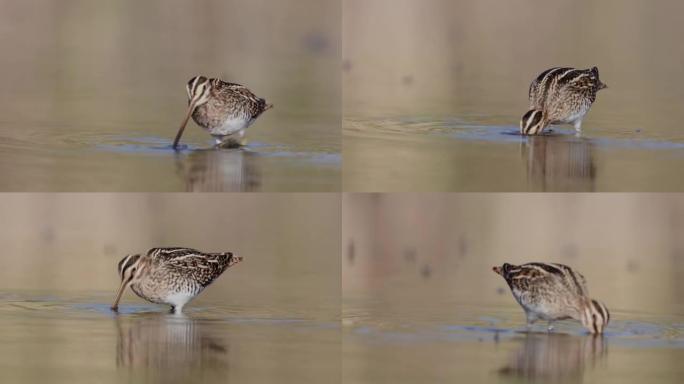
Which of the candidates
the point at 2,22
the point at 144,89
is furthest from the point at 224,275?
the point at 2,22

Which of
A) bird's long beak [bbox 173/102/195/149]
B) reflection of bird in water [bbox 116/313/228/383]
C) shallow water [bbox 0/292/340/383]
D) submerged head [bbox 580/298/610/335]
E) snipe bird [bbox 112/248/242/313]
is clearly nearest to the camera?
shallow water [bbox 0/292/340/383]

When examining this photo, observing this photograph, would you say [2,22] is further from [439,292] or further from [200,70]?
[439,292]

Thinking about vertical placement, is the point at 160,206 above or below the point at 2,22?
below

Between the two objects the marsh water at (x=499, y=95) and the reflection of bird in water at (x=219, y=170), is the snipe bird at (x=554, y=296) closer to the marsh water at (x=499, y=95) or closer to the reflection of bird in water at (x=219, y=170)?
the marsh water at (x=499, y=95)

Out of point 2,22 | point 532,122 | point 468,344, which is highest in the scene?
point 2,22

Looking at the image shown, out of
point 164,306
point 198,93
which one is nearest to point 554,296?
point 164,306

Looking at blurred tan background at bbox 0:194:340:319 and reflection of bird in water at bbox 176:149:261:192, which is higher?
reflection of bird in water at bbox 176:149:261:192

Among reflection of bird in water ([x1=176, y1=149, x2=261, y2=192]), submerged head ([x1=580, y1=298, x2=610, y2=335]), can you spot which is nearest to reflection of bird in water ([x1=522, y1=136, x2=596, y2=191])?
submerged head ([x1=580, y1=298, x2=610, y2=335])

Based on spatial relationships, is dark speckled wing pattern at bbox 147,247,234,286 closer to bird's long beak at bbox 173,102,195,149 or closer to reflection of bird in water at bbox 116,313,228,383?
reflection of bird in water at bbox 116,313,228,383
